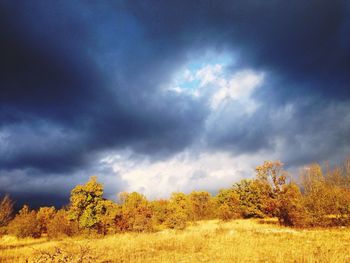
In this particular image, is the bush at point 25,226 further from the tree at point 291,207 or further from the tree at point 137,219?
the tree at point 291,207

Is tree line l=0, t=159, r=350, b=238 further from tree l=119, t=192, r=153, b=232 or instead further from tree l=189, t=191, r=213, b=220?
tree l=189, t=191, r=213, b=220

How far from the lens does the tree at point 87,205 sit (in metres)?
28.7

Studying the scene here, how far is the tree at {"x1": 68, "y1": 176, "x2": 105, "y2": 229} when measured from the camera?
94.1ft

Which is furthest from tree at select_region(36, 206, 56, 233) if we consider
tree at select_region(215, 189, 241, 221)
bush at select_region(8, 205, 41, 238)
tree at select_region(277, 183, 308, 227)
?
tree at select_region(277, 183, 308, 227)

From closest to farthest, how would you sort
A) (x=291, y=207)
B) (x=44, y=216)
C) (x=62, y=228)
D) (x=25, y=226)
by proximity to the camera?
1. (x=291, y=207)
2. (x=62, y=228)
3. (x=25, y=226)
4. (x=44, y=216)

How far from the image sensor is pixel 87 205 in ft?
96.0

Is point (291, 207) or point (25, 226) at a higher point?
point (25, 226)

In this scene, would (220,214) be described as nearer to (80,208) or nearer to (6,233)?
(80,208)

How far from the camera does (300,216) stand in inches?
1081

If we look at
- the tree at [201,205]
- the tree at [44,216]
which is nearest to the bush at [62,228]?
the tree at [44,216]

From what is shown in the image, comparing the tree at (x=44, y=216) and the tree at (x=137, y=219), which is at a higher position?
the tree at (x=44, y=216)

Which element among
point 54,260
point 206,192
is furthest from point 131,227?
point 206,192

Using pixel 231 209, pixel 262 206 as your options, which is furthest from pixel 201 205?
pixel 262 206

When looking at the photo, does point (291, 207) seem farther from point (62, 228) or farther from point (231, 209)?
point (62, 228)
